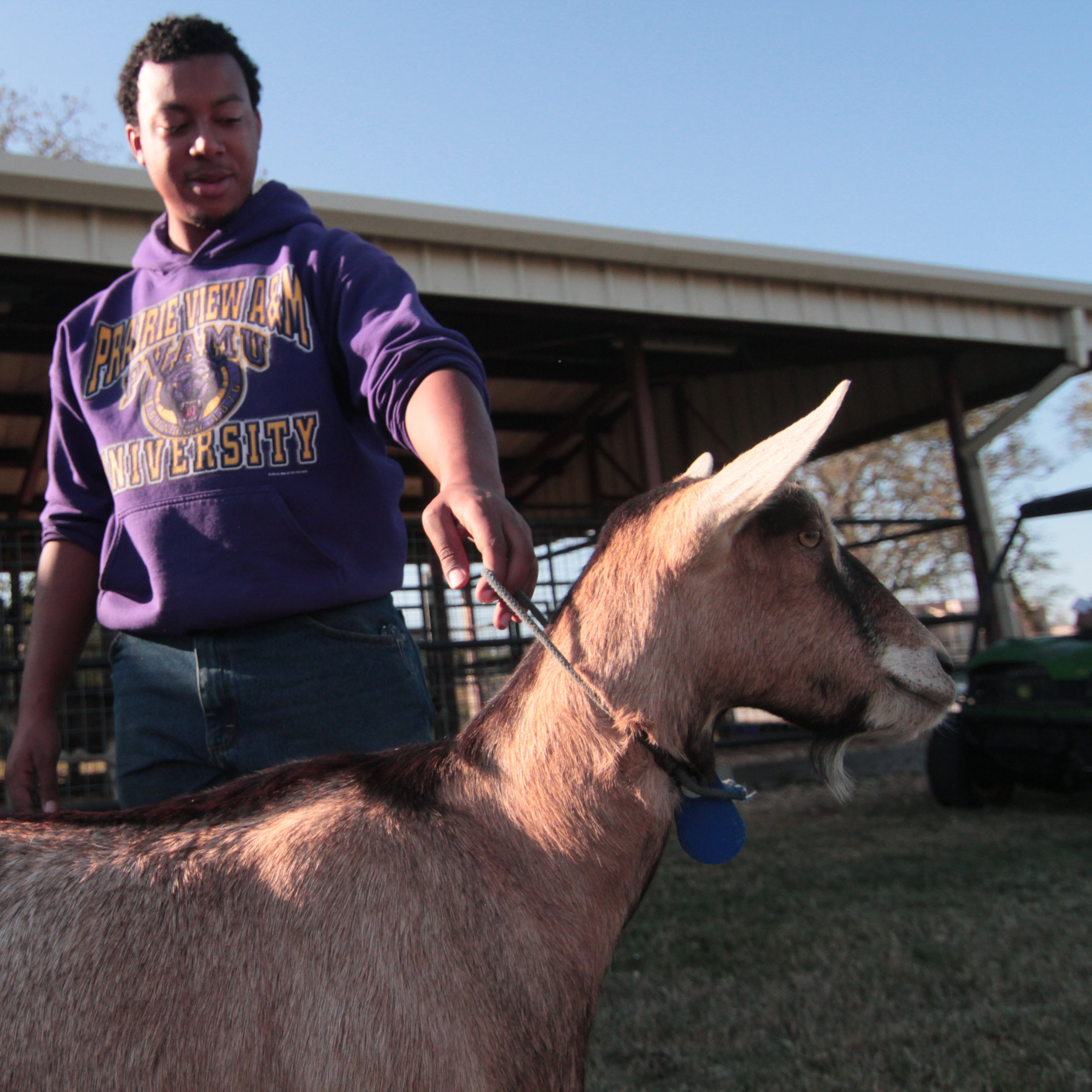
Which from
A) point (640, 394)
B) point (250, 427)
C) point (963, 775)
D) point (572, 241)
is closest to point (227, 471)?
point (250, 427)

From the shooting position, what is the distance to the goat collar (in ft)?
4.99

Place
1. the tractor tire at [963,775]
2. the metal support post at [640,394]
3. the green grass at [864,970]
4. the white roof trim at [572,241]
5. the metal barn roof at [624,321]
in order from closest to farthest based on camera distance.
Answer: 1. the green grass at [864,970]
2. the white roof trim at [572,241]
3. the metal barn roof at [624,321]
4. the tractor tire at [963,775]
5. the metal support post at [640,394]

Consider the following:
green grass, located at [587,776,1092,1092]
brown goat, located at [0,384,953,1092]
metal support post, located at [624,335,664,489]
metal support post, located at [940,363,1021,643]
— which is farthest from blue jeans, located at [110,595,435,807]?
metal support post, located at [940,363,1021,643]

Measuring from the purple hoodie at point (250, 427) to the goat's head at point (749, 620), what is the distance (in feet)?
1.56

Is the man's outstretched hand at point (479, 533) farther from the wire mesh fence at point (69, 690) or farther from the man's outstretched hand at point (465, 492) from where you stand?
the wire mesh fence at point (69, 690)

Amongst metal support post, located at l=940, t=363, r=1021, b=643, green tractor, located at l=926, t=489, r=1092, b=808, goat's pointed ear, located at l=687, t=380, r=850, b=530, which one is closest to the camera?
goat's pointed ear, located at l=687, t=380, r=850, b=530

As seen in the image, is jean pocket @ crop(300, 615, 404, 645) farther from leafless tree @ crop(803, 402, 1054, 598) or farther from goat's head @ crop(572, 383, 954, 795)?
leafless tree @ crop(803, 402, 1054, 598)

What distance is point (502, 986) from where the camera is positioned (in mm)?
1356

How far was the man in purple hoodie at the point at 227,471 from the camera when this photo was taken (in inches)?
74.4

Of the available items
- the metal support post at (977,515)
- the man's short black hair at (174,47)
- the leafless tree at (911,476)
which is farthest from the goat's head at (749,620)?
the leafless tree at (911,476)

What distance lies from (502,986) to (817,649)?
0.76m

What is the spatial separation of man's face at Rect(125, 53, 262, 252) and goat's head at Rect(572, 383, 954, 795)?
123 cm

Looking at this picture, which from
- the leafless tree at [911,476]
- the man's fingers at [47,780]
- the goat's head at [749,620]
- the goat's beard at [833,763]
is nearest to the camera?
the goat's head at [749,620]

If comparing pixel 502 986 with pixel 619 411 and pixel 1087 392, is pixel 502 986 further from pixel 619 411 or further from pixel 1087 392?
pixel 1087 392
